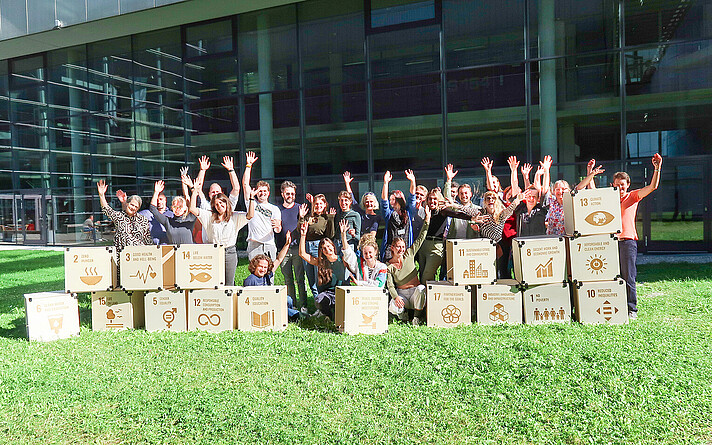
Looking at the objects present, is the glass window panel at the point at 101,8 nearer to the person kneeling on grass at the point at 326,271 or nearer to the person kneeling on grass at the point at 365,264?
the person kneeling on grass at the point at 326,271

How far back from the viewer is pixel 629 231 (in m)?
5.73

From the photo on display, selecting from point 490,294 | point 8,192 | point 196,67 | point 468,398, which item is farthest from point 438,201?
point 8,192

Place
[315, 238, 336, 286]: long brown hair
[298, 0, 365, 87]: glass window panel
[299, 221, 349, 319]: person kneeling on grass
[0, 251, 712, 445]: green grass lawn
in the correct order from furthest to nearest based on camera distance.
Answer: [298, 0, 365, 87]: glass window panel
[315, 238, 336, 286]: long brown hair
[299, 221, 349, 319]: person kneeling on grass
[0, 251, 712, 445]: green grass lawn

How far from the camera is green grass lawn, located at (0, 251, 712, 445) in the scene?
10.7 ft

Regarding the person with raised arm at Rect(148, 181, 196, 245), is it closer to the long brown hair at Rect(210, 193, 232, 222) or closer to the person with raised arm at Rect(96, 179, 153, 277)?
the person with raised arm at Rect(96, 179, 153, 277)

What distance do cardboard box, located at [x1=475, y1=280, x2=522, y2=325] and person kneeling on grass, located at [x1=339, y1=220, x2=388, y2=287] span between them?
1.07m

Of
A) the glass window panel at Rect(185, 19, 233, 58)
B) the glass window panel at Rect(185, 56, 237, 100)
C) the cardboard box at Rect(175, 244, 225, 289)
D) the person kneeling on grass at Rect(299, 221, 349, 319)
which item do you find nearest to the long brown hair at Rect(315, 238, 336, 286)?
the person kneeling on grass at Rect(299, 221, 349, 319)

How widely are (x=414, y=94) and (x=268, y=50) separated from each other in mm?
4354

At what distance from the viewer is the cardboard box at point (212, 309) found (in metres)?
5.61

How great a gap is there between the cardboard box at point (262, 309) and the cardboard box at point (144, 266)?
34.6 inches

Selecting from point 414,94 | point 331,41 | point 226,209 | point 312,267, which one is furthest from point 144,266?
point 331,41

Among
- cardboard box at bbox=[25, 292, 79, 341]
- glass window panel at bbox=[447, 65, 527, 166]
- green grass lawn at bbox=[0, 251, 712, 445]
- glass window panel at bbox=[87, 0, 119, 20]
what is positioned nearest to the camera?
green grass lawn at bbox=[0, 251, 712, 445]

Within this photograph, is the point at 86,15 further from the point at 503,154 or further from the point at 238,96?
the point at 503,154

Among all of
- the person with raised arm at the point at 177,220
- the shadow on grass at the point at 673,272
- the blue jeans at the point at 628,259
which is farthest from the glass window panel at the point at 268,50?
the blue jeans at the point at 628,259
